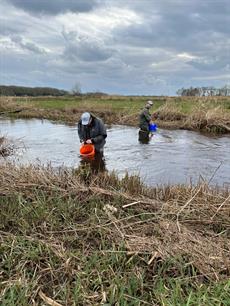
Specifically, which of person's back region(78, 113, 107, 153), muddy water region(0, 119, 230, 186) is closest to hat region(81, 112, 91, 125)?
person's back region(78, 113, 107, 153)

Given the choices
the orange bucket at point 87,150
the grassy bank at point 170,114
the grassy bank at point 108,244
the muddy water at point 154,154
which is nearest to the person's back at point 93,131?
the orange bucket at point 87,150

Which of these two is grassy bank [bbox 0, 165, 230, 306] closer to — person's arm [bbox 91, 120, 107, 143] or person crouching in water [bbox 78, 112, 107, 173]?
person crouching in water [bbox 78, 112, 107, 173]

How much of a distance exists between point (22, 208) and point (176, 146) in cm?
1306

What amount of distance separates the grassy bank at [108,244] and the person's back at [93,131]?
469 cm

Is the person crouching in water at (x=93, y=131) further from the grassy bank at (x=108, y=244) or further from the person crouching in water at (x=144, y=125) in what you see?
the person crouching in water at (x=144, y=125)

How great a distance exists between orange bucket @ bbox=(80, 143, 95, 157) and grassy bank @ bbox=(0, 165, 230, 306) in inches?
189

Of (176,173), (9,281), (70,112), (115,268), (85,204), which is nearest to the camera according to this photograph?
(9,281)

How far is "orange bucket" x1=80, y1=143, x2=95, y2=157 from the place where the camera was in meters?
12.0

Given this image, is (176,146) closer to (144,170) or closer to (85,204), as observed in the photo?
(144,170)

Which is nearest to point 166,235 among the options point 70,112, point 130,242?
point 130,242

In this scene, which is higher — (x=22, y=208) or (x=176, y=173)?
(x=22, y=208)

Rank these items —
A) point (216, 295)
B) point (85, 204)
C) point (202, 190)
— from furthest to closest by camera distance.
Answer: point (202, 190), point (85, 204), point (216, 295)

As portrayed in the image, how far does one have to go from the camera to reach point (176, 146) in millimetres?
18234

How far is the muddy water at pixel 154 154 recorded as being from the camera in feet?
40.0
